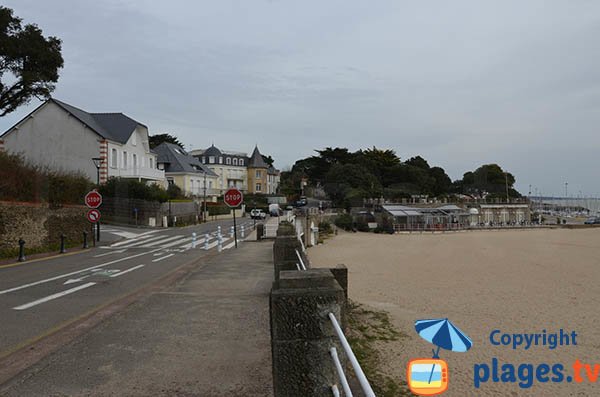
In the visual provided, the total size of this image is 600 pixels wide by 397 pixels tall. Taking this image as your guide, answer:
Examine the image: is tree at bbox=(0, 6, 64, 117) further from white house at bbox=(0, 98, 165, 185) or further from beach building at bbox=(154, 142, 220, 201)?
beach building at bbox=(154, 142, 220, 201)

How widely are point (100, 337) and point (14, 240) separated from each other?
1396 cm

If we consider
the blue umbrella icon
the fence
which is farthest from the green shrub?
the fence

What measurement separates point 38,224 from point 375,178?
6519 centimetres

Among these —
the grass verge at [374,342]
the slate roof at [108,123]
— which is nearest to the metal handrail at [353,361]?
the grass verge at [374,342]

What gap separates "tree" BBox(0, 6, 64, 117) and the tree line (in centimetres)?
5020

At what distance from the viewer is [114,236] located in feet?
88.7

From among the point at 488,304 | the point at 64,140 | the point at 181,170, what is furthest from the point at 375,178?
the point at 488,304

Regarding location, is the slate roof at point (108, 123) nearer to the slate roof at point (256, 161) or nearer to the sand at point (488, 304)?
the sand at point (488, 304)

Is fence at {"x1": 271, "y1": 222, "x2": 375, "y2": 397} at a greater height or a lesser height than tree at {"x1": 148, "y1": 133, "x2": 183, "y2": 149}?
lesser

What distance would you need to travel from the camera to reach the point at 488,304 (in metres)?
11.3

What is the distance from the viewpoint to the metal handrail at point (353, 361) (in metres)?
2.03

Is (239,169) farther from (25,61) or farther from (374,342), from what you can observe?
(374,342)

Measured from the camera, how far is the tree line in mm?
75188

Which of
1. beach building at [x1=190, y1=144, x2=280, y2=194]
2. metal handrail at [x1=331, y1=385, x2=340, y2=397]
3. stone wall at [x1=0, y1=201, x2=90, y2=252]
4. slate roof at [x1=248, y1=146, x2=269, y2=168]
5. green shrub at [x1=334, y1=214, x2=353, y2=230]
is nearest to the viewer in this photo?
metal handrail at [x1=331, y1=385, x2=340, y2=397]
